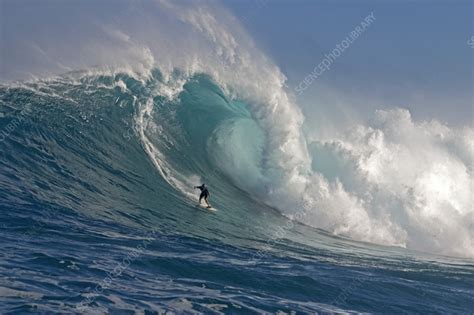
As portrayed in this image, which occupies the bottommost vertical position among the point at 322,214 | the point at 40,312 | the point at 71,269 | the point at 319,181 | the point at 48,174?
the point at 40,312

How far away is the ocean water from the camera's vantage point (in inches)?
278

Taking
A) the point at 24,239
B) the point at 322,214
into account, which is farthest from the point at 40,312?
the point at 322,214

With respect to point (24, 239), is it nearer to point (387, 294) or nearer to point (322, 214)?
point (387, 294)

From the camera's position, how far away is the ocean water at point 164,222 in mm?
7059

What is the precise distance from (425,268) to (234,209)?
6528 mm

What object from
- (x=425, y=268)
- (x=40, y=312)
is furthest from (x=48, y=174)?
(x=425, y=268)

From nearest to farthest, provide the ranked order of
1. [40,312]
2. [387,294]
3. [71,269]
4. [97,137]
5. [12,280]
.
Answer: [40,312], [12,280], [71,269], [387,294], [97,137]

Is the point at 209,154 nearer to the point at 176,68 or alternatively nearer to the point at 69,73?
the point at 176,68

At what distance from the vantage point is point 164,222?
11844 millimetres

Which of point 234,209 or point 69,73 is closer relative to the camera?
point 234,209

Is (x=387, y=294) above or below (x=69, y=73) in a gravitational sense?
below

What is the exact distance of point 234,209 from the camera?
16.4 metres

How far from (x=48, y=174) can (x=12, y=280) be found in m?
6.74

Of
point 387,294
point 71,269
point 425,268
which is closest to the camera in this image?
point 71,269
